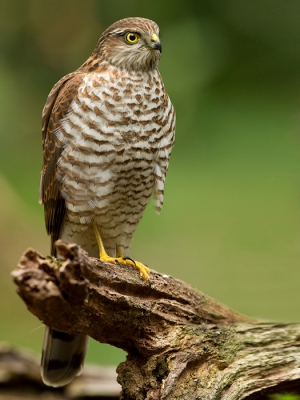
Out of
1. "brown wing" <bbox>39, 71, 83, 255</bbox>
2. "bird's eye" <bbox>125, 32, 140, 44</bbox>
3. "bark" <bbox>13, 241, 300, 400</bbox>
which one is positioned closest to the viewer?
"bark" <bbox>13, 241, 300, 400</bbox>

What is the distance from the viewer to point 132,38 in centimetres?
388

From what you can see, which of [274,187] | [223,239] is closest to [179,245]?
[223,239]

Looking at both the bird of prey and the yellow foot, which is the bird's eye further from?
the yellow foot

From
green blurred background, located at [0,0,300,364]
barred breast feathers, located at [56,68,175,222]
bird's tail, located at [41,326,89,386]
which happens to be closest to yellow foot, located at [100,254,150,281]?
barred breast feathers, located at [56,68,175,222]

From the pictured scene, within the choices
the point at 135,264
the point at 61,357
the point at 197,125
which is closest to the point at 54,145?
the point at 135,264

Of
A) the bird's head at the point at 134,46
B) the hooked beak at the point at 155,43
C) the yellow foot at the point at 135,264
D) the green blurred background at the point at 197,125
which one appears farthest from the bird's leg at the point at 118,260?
the green blurred background at the point at 197,125

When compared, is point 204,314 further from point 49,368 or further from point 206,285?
point 206,285

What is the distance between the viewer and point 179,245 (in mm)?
7516

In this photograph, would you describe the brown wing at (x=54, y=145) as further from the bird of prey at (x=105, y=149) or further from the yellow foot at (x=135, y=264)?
the yellow foot at (x=135, y=264)

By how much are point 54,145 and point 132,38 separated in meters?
0.82

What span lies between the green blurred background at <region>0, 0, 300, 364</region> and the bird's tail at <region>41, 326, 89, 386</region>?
2.90m

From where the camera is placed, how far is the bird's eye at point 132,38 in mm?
3869

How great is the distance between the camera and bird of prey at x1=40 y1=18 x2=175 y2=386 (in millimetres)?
3639

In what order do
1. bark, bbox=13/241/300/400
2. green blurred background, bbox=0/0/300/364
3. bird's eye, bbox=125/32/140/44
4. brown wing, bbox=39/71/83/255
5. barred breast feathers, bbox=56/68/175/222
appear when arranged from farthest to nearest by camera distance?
green blurred background, bbox=0/0/300/364, bird's eye, bbox=125/32/140/44, brown wing, bbox=39/71/83/255, barred breast feathers, bbox=56/68/175/222, bark, bbox=13/241/300/400
